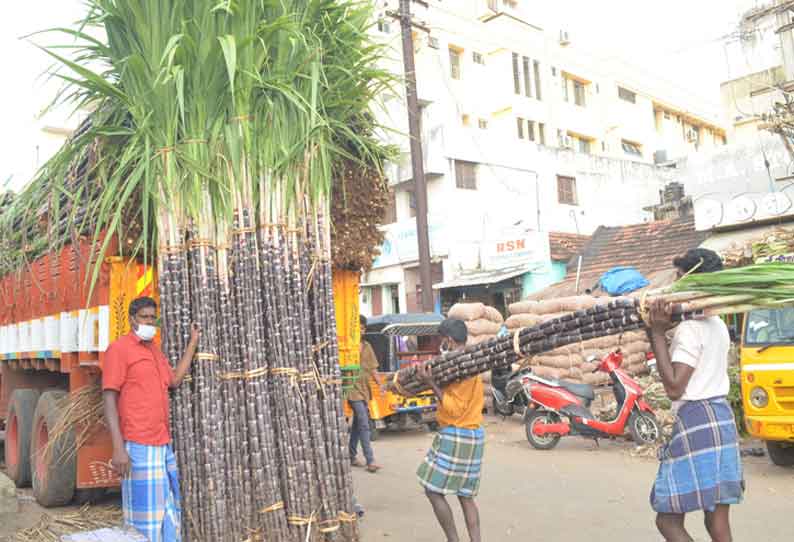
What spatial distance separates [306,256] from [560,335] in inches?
76.5

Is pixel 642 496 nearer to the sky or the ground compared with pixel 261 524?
nearer to the ground

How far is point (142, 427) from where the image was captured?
4395 mm

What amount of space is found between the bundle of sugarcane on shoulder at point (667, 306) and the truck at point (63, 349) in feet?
7.71

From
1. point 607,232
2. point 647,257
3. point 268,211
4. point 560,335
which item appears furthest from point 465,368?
point 607,232

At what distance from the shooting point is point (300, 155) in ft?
16.4

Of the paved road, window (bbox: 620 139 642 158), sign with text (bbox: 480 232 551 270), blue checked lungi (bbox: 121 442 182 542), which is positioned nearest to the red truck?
blue checked lungi (bbox: 121 442 182 542)

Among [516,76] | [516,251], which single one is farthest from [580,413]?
[516,76]

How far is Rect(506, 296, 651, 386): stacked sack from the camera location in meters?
13.3

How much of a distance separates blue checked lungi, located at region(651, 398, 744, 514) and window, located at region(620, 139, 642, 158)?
32.9 m

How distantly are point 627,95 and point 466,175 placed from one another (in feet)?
52.3

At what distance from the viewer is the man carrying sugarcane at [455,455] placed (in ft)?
15.3

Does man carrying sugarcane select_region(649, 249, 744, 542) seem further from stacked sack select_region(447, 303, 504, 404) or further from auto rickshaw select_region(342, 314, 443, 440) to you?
stacked sack select_region(447, 303, 504, 404)

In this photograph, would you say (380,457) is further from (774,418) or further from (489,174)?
(489,174)

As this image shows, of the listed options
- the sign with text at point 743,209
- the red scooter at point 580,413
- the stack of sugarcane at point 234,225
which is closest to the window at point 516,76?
the sign with text at point 743,209
